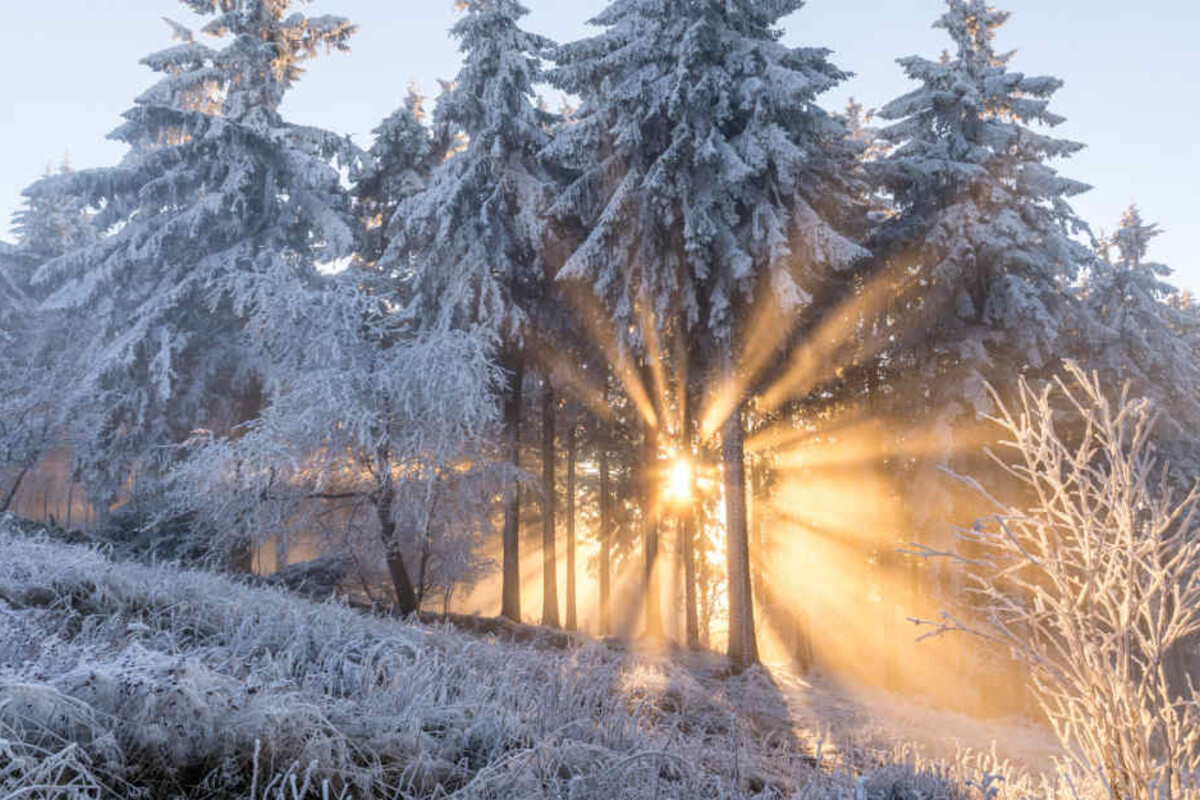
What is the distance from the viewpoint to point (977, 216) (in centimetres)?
1478

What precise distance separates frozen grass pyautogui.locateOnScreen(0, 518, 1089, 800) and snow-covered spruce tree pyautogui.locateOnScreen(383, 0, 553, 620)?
9629 millimetres

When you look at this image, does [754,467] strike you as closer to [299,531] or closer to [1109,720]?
[299,531]

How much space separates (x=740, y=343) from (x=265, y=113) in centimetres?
1284

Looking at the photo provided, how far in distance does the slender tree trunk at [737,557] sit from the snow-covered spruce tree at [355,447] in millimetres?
4618

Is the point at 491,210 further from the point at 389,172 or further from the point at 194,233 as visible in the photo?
the point at 194,233

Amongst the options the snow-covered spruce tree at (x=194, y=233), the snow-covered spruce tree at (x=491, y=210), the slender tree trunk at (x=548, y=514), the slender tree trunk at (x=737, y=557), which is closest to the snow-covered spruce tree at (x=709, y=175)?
the slender tree trunk at (x=737, y=557)

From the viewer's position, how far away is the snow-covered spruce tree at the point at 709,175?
1319 centimetres

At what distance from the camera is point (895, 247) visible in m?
15.9

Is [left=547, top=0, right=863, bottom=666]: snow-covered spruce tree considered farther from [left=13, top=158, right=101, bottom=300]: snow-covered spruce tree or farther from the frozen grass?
[left=13, top=158, right=101, bottom=300]: snow-covered spruce tree

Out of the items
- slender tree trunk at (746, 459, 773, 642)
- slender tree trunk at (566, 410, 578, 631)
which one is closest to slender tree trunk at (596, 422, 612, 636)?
slender tree trunk at (566, 410, 578, 631)

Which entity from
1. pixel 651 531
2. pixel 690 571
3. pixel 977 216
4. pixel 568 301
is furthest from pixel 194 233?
pixel 977 216

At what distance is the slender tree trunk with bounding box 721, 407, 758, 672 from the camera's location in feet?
44.4

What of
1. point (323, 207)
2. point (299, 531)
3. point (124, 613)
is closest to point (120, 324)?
point (323, 207)

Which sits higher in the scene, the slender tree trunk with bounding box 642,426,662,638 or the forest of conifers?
the forest of conifers
